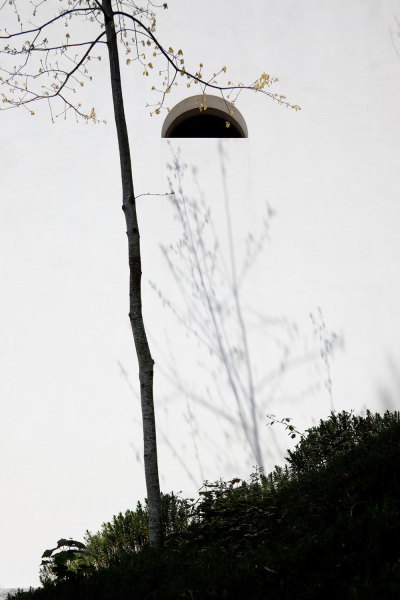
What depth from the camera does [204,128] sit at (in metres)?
7.61

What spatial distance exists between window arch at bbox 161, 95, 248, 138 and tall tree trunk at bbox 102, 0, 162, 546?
1.73m

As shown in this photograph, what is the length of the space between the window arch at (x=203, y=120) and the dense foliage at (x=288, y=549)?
4.22 meters

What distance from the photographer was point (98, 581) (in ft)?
10.3

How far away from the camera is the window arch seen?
654 cm

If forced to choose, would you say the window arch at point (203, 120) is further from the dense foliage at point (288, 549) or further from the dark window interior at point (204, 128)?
the dense foliage at point (288, 549)

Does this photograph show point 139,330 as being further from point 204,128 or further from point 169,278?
point 204,128

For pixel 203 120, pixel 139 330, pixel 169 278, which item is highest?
pixel 203 120

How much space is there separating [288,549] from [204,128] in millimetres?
6389

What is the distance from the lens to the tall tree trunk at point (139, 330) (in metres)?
4.09

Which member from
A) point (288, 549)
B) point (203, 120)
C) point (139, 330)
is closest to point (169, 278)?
point (139, 330)

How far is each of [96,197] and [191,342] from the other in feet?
7.44

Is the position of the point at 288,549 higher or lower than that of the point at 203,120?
lower

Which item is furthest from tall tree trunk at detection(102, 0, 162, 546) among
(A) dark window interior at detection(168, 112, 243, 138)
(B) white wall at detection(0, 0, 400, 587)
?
(A) dark window interior at detection(168, 112, 243, 138)

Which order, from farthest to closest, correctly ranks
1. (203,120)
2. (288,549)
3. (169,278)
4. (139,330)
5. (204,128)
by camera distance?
(204,128), (203,120), (169,278), (139,330), (288,549)
